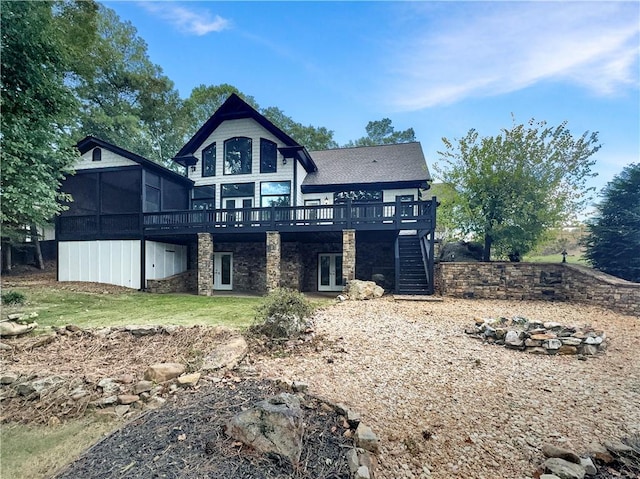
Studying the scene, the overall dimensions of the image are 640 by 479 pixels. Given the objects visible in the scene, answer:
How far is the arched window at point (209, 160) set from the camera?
15.6 m

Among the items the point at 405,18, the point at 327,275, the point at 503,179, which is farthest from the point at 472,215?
the point at 405,18

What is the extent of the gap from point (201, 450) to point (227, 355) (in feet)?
7.16

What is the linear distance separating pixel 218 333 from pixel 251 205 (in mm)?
10134

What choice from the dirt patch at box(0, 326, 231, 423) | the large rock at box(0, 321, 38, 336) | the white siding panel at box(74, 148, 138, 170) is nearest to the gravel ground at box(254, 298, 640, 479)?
the dirt patch at box(0, 326, 231, 423)

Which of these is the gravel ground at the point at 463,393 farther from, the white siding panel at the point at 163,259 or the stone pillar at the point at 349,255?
the white siding panel at the point at 163,259

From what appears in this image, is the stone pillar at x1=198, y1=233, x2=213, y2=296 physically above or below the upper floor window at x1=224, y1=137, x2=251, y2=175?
below

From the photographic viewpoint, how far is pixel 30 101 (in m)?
7.74

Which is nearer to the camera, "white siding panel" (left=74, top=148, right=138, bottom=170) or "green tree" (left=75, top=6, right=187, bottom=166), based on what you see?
"white siding panel" (left=74, top=148, right=138, bottom=170)

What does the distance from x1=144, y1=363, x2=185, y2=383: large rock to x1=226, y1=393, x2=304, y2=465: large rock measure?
6.08 feet

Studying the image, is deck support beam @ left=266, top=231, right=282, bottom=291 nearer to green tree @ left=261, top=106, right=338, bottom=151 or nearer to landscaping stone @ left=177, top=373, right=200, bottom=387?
landscaping stone @ left=177, top=373, right=200, bottom=387

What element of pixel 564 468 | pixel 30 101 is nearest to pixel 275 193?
pixel 30 101

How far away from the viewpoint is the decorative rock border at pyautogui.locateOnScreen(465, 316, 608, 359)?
5336 millimetres

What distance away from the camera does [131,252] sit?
13.4m

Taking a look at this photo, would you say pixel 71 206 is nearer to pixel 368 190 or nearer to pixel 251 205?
pixel 251 205
